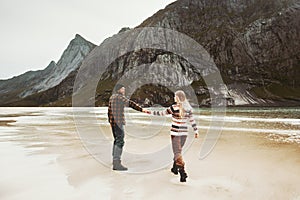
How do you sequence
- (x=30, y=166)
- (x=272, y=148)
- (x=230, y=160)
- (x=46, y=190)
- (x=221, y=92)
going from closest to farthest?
(x=46, y=190), (x=30, y=166), (x=230, y=160), (x=272, y=148), (x=221, y=92)

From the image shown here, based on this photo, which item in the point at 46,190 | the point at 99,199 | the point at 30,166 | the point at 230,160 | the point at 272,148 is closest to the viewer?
the point at 99,199

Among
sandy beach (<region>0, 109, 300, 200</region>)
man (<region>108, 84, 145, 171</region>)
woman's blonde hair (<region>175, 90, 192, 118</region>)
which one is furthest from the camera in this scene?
man (<region>108, 84, 145, 171</region>)

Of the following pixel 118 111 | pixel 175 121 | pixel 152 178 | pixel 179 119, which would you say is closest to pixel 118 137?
pixel 118 111

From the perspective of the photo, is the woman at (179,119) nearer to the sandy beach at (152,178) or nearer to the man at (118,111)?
the sandy beach at (152,178)

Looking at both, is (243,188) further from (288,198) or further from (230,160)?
(230,160)

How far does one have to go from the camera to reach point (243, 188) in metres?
7.07

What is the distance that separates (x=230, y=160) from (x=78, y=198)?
21.7ft

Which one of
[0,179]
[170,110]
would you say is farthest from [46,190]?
[170,110]

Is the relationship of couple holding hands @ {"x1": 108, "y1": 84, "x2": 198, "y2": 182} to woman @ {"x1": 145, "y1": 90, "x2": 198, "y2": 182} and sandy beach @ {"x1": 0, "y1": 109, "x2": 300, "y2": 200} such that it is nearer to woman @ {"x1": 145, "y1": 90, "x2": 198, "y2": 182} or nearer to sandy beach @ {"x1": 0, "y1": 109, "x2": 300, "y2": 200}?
woman @ {"x1": 145, "y1": 90, "x2": 198, "y2": 182}

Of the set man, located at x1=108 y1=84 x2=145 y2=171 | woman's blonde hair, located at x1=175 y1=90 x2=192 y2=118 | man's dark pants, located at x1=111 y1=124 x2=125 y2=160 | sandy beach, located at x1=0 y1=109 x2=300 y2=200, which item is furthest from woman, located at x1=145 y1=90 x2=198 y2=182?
man's dark pants, located at x1=111 y1=124 x2=125 y2=160

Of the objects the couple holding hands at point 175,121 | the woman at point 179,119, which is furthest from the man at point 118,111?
the woman at point 179,119

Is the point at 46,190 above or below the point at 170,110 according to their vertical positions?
below

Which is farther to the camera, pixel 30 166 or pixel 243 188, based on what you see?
pixel 30 166

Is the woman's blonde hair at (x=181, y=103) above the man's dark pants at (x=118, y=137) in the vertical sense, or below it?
above
